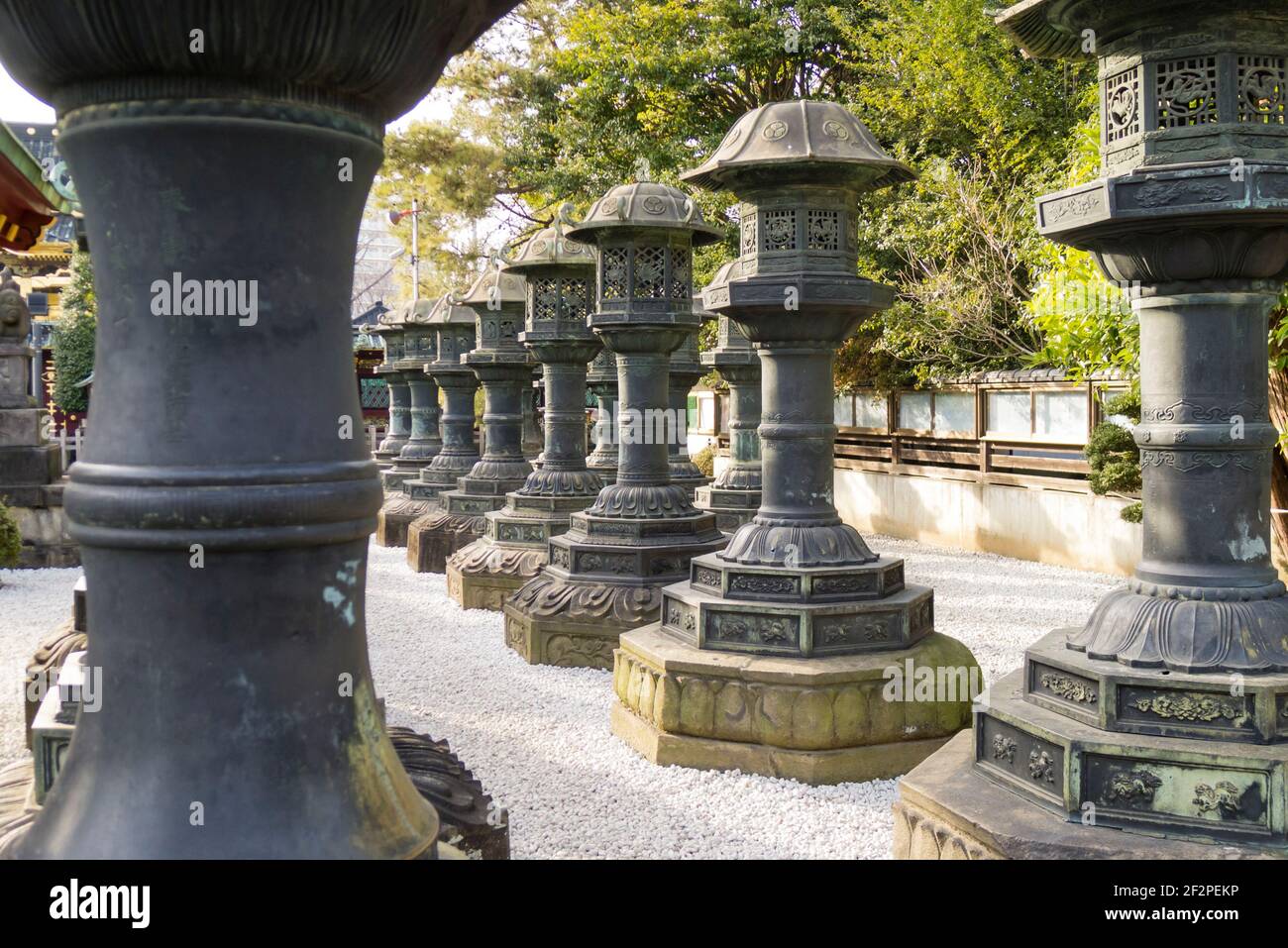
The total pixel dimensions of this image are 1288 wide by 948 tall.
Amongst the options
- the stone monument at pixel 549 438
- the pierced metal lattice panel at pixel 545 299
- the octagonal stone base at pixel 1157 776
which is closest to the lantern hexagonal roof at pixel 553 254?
the stone monument at pixel 549 438

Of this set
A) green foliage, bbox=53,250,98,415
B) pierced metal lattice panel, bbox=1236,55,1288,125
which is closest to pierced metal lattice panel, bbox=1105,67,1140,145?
pierced metal lattice panel, bbox=1236,55,1288,125

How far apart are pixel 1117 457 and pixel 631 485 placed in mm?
4245

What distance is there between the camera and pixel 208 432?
1.35 metres

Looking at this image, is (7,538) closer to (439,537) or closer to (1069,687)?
(439,537)

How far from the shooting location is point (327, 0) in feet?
4.33

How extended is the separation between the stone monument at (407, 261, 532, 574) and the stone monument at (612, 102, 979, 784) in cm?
492

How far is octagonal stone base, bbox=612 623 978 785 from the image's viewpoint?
4.60 m

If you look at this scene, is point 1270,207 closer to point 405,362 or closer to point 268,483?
point 268,483

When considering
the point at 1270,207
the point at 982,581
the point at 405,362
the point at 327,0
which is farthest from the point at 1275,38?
the point at 405,362

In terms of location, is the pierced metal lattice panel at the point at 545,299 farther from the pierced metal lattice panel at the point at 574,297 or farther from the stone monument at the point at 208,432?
the stone monument at the point at 208,432

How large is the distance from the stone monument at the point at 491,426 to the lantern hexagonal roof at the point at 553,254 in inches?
60.8

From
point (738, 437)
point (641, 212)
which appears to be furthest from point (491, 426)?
point (641, 212)

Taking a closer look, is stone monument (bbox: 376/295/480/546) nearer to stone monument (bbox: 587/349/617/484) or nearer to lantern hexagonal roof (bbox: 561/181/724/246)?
stone monument (bbox: 587/349/617/484)

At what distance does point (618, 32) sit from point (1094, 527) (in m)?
8.66
